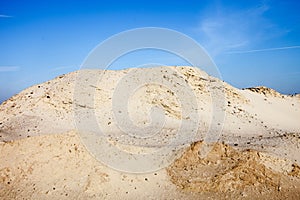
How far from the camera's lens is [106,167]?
9.03 metres

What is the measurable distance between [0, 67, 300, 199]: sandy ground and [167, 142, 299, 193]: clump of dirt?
0.03 metres

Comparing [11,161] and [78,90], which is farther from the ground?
[78,90]

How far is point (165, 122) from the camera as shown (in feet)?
47.1

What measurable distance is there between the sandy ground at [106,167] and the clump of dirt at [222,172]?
3 centimetres

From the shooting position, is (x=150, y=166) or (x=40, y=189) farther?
(x=150, y=166)

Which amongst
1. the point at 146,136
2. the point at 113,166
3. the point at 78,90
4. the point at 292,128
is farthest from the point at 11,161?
the point at 292,128

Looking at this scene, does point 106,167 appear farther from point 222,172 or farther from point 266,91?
point 266,91

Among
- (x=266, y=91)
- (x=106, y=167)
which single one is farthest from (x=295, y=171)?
(x=266, y=91)

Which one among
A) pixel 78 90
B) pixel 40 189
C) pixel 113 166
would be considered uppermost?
pixel 78 90

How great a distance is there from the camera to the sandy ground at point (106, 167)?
8125 millimetres

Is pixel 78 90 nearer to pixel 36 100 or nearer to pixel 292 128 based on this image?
pixel 36 100

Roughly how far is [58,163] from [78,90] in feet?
21.5

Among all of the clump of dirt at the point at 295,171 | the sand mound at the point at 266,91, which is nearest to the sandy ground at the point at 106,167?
the clump of dirt at the point at 295,171

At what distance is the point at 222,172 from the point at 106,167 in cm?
369
